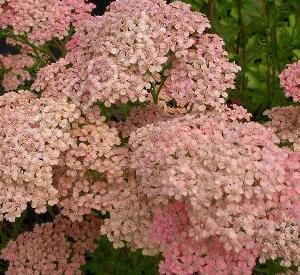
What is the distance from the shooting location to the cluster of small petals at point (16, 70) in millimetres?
3664

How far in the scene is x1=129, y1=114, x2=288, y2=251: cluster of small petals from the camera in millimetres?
1896

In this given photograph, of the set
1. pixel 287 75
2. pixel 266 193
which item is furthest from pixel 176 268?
pixel 287 75

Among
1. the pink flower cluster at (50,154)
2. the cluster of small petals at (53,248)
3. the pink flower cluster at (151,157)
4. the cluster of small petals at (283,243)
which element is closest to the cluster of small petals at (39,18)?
the pink flower cluster at (151,157)

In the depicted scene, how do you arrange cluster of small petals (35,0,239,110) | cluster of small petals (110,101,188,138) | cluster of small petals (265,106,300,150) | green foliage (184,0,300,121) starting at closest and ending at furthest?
cluster of small petals (35,0,239,110)
cluster of small petals (265,106,300,150)
cluster of small petals (110,101,188,138)
green foliage (184,0,300,121)

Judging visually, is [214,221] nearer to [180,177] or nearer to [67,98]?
[180,177]

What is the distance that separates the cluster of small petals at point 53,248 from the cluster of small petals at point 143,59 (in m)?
0.57

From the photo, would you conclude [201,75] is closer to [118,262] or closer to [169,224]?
[169,224]

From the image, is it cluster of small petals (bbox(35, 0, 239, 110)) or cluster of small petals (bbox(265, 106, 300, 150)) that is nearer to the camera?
cluster of small petals (bbox(35, 0, 239, 110))

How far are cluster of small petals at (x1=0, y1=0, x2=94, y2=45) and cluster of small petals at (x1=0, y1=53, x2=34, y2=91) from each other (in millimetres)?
964

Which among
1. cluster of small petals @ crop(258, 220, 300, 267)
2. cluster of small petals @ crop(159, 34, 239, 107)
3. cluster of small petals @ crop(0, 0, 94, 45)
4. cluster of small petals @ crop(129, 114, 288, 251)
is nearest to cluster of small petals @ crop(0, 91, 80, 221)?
cluster of small petals @ crop(129, 114, 288, 251)

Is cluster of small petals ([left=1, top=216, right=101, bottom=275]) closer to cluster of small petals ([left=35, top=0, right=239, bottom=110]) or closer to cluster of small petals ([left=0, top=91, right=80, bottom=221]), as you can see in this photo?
cluster of small petals ([left=0, top=91, right=80, bottom=221])

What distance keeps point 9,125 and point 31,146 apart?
0.14 metres

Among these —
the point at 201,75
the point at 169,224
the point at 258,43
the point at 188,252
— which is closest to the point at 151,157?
the point at 169,224

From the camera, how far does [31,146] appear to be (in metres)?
2.13
